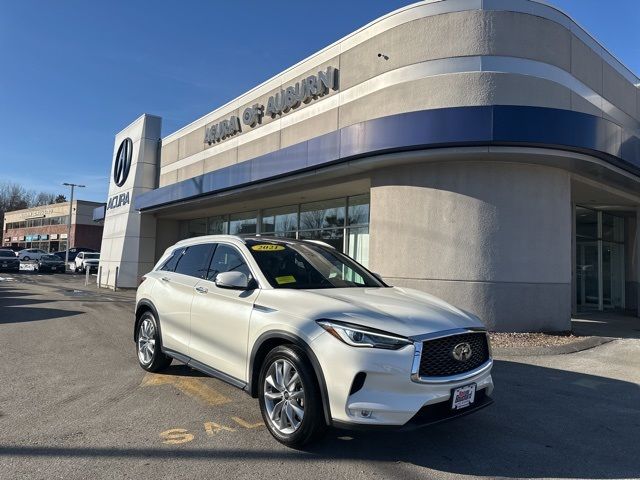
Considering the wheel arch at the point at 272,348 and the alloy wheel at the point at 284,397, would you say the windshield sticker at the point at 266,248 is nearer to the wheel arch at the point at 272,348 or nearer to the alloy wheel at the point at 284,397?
the wheel arch at the point at 272,348

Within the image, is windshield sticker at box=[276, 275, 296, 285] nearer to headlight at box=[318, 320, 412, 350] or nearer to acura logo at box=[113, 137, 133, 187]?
headlight at box=[318, 320, 412, 350]

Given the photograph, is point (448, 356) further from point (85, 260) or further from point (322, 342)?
point (85, 260)

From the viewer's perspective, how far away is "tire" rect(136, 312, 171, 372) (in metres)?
6.16

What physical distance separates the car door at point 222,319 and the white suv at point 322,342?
0.04 feet

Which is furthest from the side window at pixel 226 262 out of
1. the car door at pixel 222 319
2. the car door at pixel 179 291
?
the car door at pixel 179 291

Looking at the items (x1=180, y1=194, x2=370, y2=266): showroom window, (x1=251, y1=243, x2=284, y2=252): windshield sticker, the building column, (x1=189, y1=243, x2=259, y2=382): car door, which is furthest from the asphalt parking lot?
(x1=180, y1=194, x2=370, y2=266): showroom window

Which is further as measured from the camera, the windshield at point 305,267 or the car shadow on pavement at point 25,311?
the car shadow on pavement at point 25,311

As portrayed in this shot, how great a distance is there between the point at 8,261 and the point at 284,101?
29.1 metres

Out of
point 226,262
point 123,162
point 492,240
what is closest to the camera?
point 226,262

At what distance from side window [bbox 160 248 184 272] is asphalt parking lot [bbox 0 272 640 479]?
136 centimetres

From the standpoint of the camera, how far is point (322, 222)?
51.8 ft

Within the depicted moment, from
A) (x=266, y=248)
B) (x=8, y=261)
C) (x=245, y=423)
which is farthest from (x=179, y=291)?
(x=8, y=261)

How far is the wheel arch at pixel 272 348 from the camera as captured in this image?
Answer: 366cm

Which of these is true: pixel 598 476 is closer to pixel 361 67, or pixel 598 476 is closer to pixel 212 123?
pixel 361 67
